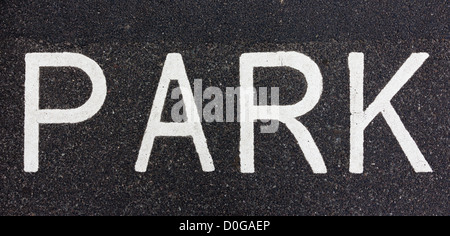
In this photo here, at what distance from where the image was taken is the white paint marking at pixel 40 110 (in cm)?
280

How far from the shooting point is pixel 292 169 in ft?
9.09

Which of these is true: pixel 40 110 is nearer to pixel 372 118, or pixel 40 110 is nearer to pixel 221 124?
pixel 221 124

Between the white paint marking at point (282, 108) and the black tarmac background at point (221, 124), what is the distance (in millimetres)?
50

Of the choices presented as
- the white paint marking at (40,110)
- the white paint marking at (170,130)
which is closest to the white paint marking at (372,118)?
the white paint marking at (170,130)

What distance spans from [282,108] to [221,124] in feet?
1.62

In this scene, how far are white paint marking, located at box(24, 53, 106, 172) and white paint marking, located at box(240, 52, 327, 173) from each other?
3.70ft

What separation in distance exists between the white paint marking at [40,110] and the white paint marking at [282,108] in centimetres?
113

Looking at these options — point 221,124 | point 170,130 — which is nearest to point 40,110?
point 170,130

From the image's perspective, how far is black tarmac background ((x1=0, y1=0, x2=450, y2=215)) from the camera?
9.09 ft

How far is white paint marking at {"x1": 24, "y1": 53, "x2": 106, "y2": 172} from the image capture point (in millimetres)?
2801

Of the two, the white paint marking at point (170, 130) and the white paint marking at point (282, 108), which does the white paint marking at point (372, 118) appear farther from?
the white paint marking at point (170, 130)

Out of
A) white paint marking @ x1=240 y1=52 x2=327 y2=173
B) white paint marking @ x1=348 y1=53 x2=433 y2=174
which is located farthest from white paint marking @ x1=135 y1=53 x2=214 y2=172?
white paint marking @ x1=348 y1=53 x2=433 y2=174

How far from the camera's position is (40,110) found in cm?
280

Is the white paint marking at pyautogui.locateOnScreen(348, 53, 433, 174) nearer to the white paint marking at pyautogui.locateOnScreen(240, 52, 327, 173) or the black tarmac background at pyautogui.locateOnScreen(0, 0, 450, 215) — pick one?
the black tarmac background at pyautogui.locateOnScreen(0, 0, 450, 215)
